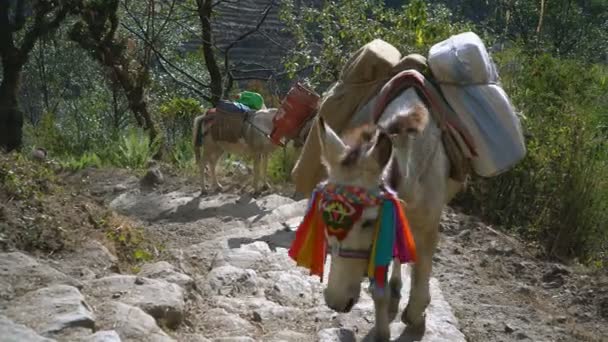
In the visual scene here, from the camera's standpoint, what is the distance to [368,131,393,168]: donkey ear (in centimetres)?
398

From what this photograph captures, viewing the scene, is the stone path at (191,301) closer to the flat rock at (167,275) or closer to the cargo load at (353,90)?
the flat rock at (167,275)

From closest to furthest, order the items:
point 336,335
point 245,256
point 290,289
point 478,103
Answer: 1. point 336,335
2. point 478,103
3. point 290,289
4. point 245,256

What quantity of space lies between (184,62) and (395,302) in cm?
2115

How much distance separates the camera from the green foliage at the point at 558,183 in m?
8.59

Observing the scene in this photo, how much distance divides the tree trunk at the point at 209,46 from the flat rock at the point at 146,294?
1097 centimetres

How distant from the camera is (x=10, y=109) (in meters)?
14.9

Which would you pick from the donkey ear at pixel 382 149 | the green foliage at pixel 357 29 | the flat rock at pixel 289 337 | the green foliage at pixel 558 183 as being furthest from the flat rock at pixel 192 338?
the green foliage at pixel 357 29

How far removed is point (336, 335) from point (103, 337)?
5.81 ft

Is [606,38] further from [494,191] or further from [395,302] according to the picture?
[395,302]

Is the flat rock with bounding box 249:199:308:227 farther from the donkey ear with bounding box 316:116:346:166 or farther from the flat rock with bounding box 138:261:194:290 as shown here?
the donkey ear with bounding box 316:116:346:166

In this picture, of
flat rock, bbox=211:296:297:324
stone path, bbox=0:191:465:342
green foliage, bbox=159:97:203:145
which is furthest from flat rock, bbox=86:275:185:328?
green foliage, bbox=159:97:203:145

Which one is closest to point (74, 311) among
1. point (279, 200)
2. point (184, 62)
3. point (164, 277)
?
point (164, 277)

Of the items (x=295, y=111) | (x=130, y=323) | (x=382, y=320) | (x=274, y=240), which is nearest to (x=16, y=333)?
(x=130, y=323)

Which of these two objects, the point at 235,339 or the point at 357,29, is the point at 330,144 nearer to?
the point at 235,339
